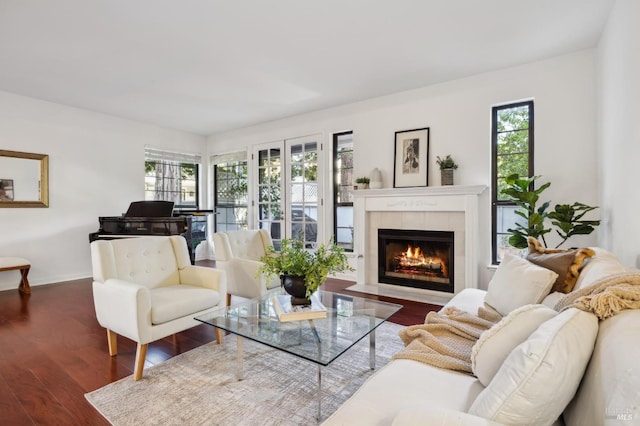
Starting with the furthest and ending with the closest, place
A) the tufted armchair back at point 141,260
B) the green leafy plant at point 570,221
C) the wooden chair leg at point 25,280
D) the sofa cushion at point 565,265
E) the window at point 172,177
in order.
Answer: the window at point 172,177 → the wooden chair leg at point 25,280 → the green leafy plant at point 570,221 → the tufted armchair back at point 141,260 → the sofa cushion at point 565,265

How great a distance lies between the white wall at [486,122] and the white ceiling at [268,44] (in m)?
0.19

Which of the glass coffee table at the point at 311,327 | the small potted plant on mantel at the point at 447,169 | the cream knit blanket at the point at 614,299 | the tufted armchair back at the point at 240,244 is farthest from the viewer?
the small potted plant on mantel at the point at 447,169

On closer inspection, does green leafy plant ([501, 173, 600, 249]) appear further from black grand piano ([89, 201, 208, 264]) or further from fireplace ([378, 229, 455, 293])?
black grand piano ([89, 201, 208, 264])

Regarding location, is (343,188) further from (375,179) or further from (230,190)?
(230,190)

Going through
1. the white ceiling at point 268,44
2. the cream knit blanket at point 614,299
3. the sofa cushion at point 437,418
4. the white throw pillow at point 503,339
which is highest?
the white ceiling at point 268,44

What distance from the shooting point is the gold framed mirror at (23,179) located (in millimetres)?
4555

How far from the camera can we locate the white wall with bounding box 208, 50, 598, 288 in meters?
3.40

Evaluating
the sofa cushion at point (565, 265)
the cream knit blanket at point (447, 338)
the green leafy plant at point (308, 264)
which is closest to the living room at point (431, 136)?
the sofa cushion at point (565, 265)

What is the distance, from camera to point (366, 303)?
2.44m

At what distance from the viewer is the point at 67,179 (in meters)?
5.10

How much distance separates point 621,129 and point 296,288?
8.55 feet

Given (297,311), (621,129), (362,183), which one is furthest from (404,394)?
(362,183)

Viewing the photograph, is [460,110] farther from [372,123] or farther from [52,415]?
[52,415]

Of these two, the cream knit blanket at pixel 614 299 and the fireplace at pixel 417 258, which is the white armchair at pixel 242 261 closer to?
the fireplace at pixel 417 258
